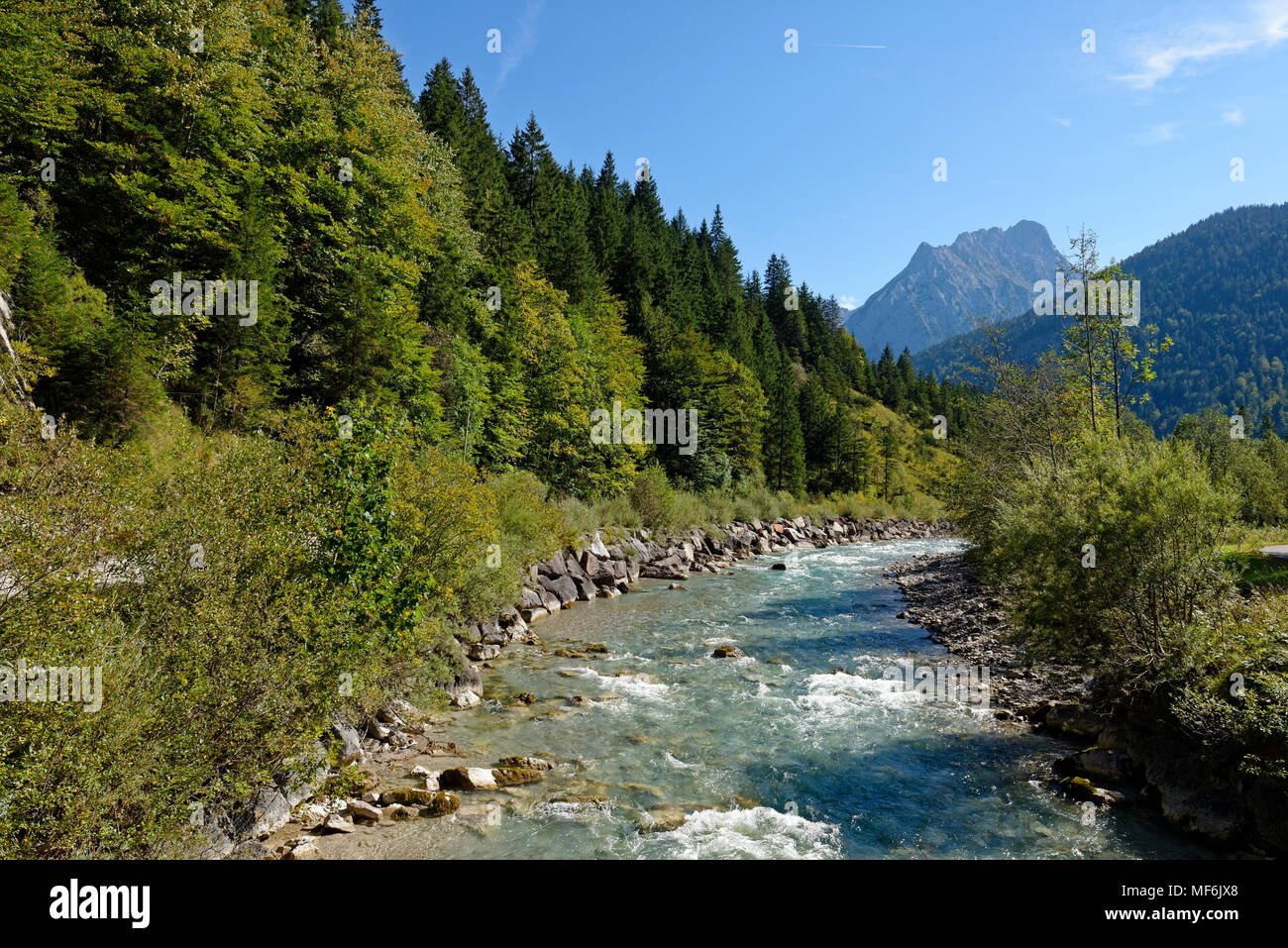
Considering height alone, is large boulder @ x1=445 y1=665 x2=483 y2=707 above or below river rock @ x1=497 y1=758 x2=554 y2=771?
above

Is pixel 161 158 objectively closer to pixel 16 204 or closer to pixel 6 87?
pixel 6 87

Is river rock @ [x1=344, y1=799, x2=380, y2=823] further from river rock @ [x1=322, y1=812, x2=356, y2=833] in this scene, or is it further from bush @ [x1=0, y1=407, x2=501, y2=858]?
bush @ [x1=0, y1=407, x2=501, y2=858]

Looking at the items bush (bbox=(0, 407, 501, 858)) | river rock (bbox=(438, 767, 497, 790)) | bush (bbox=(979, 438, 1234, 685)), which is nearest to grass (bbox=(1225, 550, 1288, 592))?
bush (bbox=(979, 438, 1234, 685))

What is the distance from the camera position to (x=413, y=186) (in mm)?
29203

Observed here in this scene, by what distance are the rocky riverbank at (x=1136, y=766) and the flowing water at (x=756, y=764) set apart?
486 millimetres

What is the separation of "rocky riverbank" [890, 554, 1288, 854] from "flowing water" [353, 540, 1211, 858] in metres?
0.49

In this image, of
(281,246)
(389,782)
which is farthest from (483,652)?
(281,246)

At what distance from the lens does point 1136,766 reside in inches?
419

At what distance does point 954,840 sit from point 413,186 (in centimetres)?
3221

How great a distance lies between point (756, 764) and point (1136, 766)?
664cm

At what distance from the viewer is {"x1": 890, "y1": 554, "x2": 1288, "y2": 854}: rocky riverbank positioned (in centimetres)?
852

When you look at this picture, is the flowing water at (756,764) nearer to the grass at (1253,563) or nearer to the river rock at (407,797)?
the river rock at (407,797)

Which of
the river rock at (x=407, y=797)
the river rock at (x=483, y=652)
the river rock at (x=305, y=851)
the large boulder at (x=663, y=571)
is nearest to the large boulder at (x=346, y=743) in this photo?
the river rock at (x=407, y=797)

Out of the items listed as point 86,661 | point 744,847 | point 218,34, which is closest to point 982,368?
point 744,847
